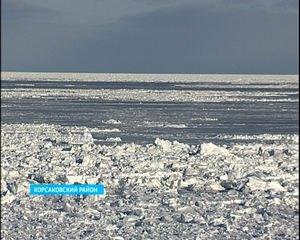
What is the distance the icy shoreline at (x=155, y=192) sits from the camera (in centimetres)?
888

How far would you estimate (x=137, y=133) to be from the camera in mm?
21266

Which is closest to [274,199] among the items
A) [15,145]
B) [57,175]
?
[57,175]

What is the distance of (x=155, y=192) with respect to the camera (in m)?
11.2

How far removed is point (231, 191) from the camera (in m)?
11.2

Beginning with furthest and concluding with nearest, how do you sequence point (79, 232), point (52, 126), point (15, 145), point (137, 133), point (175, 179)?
point (52, 126)
point (137, 133)
point (15, 145)
point (175, 179)
point (79, 232)

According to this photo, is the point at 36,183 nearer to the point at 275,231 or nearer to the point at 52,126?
the point at 275,231

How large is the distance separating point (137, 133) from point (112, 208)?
1130cm

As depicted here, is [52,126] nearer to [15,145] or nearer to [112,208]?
[15,145]

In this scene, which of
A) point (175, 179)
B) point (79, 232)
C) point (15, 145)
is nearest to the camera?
point (79, 232)

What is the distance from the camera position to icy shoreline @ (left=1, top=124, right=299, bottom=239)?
8875 millimetres

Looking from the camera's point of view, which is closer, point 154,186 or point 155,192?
point 155,192

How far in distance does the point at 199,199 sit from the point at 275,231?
2080 millimetres

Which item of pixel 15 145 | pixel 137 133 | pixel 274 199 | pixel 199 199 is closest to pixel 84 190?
pixel 199 199

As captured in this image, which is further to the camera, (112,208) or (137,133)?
(137,133)
